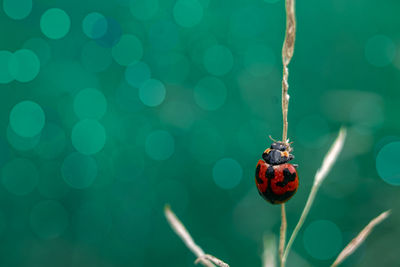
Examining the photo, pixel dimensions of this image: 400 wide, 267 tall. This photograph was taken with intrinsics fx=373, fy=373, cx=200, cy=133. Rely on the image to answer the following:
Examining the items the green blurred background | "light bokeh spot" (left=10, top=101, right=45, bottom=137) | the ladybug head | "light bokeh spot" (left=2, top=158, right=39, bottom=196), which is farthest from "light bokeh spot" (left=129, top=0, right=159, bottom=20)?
the ladybug head

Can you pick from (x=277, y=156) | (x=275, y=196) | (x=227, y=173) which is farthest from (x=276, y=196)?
(x=227, y=173)

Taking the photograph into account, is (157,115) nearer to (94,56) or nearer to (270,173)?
(94,56)

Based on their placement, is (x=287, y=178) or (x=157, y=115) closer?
(x=287, y=178)

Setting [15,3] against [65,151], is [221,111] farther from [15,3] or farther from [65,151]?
[15,3]

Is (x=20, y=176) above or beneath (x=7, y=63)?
beneath

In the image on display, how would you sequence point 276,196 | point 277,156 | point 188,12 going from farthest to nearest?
point 188,12 < point 277,156 < point 276,196

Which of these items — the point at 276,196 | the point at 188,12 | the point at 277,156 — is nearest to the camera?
the point at 276,196

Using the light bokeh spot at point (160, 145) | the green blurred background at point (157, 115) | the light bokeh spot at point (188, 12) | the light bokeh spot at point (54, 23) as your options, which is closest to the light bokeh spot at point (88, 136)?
the green blurred background at point (157, 115)

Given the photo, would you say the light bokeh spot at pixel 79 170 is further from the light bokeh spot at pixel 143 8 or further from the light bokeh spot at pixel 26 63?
the light bokeh spot at pixel 143 8
